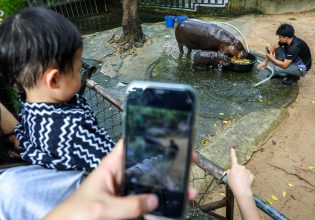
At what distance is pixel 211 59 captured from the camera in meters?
5.48

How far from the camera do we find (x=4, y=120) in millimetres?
1535

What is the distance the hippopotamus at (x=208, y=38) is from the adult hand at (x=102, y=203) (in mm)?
4893

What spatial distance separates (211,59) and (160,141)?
184 inches

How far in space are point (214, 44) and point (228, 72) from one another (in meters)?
0.58

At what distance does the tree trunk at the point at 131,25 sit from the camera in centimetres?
659

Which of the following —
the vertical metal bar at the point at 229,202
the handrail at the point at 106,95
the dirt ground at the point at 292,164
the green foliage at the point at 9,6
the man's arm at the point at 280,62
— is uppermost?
the green foliage at the point at 9,6

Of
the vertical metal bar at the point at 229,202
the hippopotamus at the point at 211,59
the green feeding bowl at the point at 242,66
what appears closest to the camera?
the vertical metal bar at the point at 229,202

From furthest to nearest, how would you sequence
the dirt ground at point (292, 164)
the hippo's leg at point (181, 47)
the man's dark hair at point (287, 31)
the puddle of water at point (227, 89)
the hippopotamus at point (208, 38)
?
the hippo's leg at point (181, 47) < the hippopotamus at point (208, 38) < the man's dark hair at point (287, 31) < the puddle of water at point (227, 89) < the dirt ground at point (292, 164)

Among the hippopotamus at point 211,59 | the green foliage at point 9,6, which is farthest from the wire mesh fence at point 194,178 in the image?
the hippopotamus at point 211,59

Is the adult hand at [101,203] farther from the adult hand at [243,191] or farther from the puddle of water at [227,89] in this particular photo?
the puddle of water at [227,89]

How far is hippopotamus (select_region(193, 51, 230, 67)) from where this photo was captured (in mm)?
5414

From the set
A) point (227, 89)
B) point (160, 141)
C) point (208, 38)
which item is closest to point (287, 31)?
point (227, 89)

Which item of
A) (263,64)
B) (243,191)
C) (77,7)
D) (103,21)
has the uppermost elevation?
(243,191)

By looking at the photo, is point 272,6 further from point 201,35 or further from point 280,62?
point 280,62
